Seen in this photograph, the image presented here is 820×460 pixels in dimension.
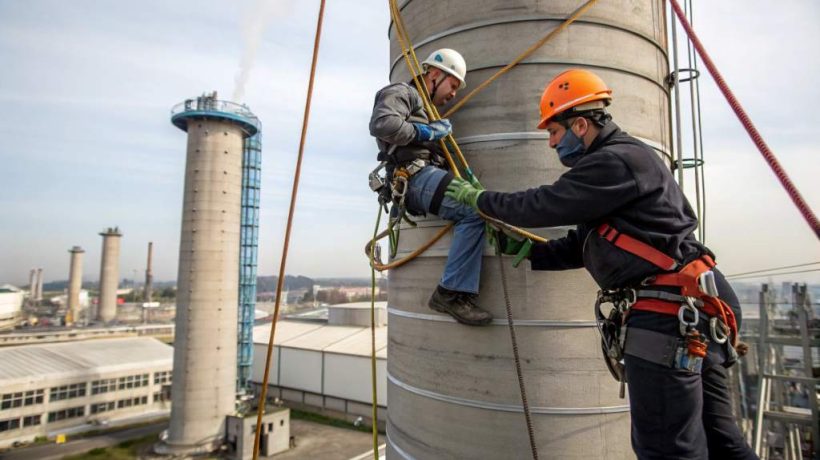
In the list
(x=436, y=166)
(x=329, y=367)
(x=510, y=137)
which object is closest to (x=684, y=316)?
(x=510, y=137)

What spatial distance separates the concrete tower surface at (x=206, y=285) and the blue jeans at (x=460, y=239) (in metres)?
23.0

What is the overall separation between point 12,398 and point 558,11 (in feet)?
116

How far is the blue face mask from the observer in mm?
2695

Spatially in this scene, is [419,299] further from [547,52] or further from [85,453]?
[85,453]

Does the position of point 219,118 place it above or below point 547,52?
above

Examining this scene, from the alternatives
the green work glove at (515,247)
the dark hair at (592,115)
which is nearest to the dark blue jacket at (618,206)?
the dark hair at (592,115)

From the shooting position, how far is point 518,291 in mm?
3057

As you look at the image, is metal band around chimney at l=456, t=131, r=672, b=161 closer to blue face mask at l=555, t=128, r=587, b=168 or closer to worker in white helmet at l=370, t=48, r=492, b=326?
worker in white helmet at l=370, t=48, r=492, b=326

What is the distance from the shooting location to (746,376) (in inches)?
750

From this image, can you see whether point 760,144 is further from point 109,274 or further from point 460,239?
point 109,274

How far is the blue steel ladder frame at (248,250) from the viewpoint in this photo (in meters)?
26.5

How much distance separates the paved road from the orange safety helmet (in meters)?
31.4

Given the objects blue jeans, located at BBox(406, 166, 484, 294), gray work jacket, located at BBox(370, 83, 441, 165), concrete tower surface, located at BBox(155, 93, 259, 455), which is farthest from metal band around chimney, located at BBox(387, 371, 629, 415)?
concrete tower surface, located at BBox(155, 93, 259, 455)

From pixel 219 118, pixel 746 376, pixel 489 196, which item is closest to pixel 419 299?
pixel 489 196
